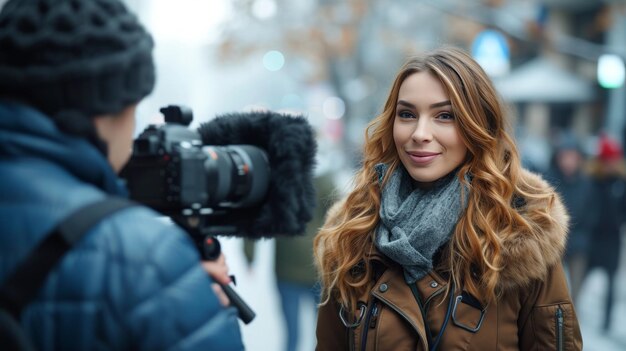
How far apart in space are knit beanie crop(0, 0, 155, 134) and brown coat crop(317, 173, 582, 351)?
120cm

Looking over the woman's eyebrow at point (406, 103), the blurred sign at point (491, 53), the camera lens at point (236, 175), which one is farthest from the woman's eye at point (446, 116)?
the blurred sign at point (491, 53)

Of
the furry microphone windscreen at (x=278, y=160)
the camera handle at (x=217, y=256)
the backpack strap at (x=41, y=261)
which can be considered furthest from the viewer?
the furry microphone windscreen at (x=278, y=160)

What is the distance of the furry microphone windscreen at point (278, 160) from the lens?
7.32 feet

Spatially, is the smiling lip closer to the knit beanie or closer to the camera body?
the camera body

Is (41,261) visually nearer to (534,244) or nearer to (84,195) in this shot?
(84,195)

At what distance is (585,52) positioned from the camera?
1153cm

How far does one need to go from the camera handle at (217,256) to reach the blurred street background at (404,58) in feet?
1.96

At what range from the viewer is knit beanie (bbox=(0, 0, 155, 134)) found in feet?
4.88

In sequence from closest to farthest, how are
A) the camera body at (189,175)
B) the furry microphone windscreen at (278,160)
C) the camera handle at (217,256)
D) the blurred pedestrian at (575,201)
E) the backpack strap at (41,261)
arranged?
the backpack strap at (41,261)
the camera body at (189,175)
the camera handle at (217,256)
the furry microphone windscreen at (278,160)
the blurred pedestrian at (575,201)

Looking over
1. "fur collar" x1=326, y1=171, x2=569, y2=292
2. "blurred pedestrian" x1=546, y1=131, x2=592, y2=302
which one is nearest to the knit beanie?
"fur collar" x1=326, y1=171, x2=569, y2=292

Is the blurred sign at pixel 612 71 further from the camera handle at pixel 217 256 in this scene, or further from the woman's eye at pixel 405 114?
the camera handle at pixel 217 256

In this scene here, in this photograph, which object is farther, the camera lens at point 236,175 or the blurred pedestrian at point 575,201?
the blurred pedestrian at point 575,201

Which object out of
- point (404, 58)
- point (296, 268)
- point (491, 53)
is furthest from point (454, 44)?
point (491, 53)

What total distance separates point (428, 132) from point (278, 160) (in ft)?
1.73
